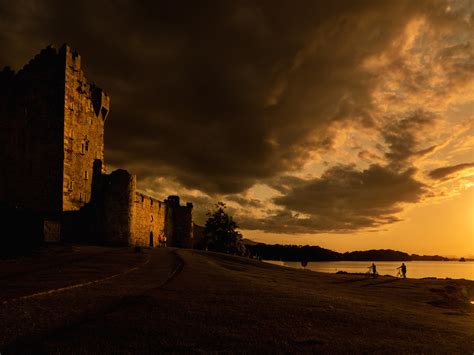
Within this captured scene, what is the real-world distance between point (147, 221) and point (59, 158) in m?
13.8

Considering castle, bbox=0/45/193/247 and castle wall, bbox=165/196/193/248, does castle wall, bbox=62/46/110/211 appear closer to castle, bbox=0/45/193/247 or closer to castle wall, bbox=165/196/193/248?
castle, bbox=0/45/193/247

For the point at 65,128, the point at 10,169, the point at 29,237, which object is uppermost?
the point at 65,128

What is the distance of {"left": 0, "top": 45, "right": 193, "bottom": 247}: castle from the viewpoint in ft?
121

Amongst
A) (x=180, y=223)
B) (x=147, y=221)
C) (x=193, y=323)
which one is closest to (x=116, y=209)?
(x=147, y=221)

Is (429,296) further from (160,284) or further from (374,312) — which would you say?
(160,284)

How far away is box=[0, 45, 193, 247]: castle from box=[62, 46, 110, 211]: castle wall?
88 millimetres

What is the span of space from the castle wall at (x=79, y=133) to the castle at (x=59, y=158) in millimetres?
88

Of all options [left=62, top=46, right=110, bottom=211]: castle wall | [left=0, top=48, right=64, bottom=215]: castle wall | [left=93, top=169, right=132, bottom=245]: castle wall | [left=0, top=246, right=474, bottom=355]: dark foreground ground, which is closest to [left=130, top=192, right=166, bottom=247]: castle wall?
[left=93, top=169, right=132, bottom=245]: castle wall

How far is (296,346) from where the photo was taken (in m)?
6.45

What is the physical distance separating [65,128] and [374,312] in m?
34.0

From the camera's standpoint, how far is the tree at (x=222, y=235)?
61750 mm

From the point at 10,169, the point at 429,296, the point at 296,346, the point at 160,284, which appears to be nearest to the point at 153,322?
the point at 296,346

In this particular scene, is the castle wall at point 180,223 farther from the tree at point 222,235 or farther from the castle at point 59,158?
the castle at point 59,158

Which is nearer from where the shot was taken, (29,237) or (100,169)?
(29,237)
